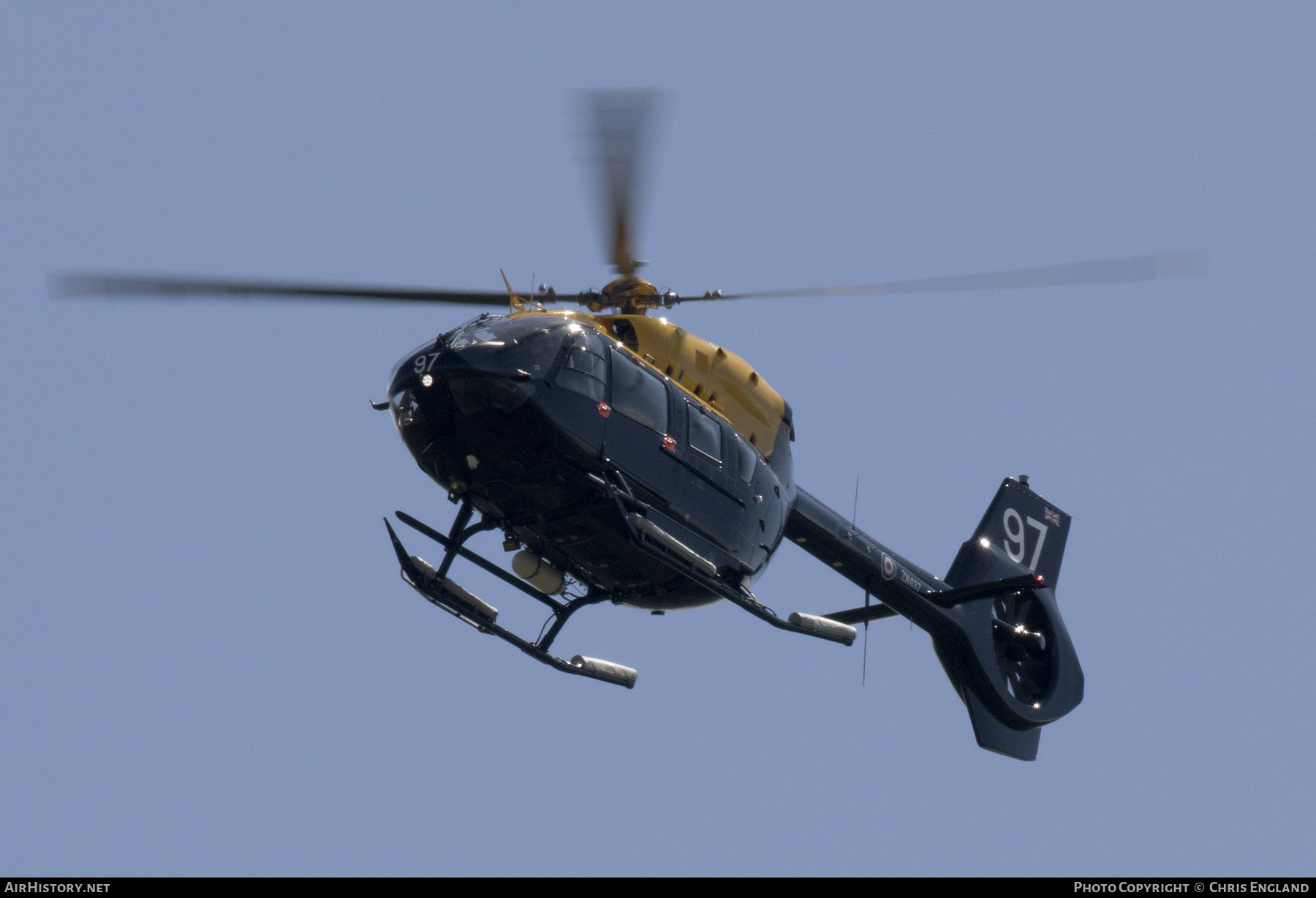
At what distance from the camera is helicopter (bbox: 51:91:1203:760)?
16656mm

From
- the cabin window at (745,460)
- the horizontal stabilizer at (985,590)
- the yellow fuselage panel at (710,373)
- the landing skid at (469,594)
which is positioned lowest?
the landing skid at (469,594)

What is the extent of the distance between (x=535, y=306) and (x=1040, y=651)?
10183mm

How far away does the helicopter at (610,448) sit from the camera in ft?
54.6

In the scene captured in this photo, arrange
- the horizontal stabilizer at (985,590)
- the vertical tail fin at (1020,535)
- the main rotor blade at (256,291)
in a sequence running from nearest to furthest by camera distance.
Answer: the main rotor blade at (256,291) → the horizontal stabilizer at (985,590) → the vertical tail fin at (1020,535)

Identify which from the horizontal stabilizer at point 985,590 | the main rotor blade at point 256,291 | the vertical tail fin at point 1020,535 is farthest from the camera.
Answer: the vertical tail fin at point 1020,535

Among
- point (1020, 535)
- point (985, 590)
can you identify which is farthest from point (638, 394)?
point (1020, 535)

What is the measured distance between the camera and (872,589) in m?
21.8

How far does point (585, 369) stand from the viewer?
17.1 meters

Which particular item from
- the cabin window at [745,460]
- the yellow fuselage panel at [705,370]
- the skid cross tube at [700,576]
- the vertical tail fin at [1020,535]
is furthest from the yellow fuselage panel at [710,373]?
the vertical tail fin at [1020,535]

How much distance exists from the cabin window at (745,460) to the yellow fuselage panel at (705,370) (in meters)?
0.26

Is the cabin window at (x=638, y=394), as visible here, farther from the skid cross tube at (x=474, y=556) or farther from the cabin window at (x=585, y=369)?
the skid cross tube at (x=474, y=556)

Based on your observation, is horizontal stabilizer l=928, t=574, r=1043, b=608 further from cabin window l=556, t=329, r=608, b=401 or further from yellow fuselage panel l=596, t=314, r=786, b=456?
cabin window l=556, t=329, r=608, b=401
